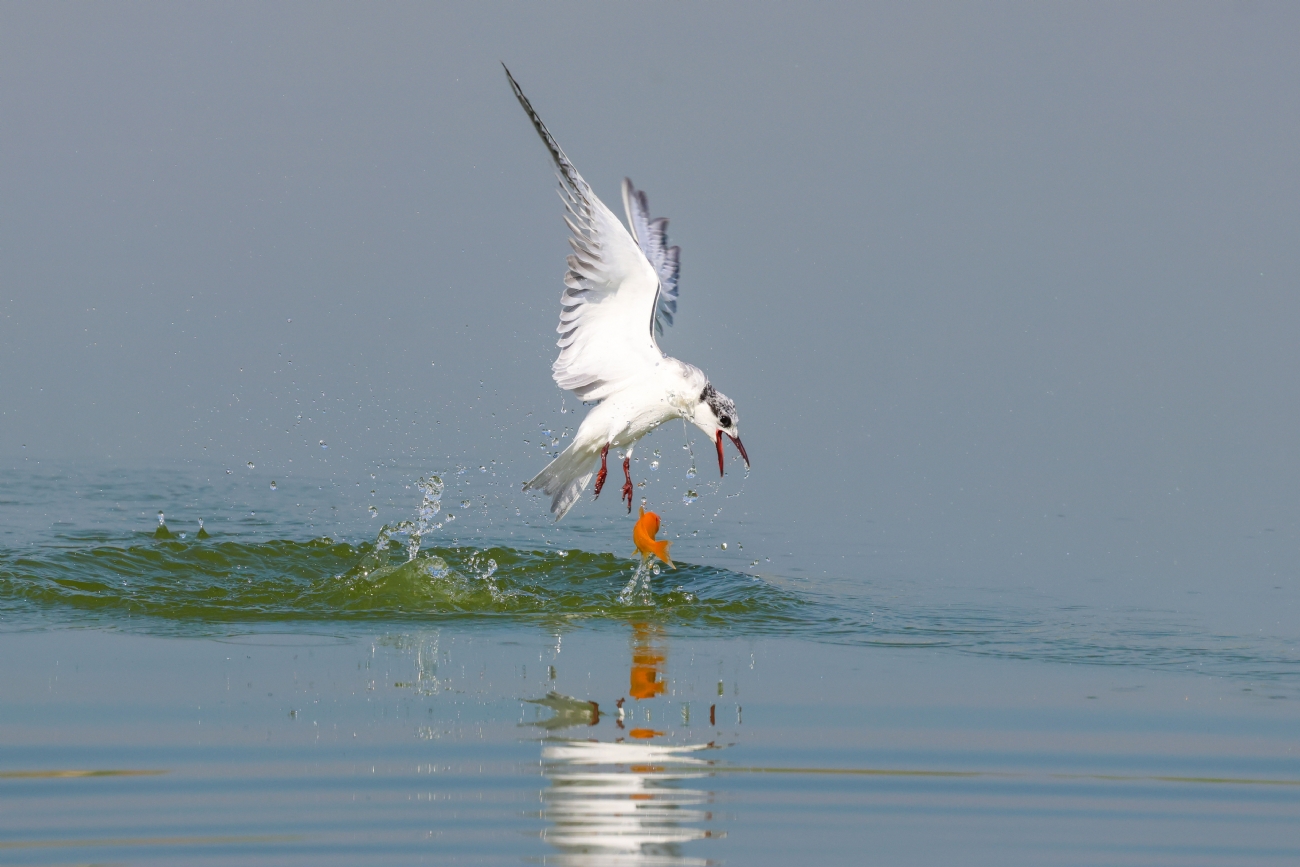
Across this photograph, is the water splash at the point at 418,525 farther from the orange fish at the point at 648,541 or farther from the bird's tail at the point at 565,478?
the orange fish at the point at 648,541

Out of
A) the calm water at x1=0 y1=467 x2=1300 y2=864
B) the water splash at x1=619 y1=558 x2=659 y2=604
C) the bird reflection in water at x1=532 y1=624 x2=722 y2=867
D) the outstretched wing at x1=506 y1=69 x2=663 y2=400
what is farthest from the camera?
the outstretched wing at x1=506 y1=69 x2=663 y2=400

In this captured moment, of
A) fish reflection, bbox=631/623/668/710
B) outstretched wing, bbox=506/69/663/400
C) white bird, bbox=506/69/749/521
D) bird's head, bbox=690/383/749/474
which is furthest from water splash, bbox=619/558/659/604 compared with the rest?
outstretched wing, bbox=506/69/663/400

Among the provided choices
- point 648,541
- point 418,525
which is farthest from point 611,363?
point 418,525

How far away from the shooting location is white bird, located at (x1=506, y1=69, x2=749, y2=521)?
33.6 ft

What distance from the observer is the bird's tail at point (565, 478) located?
10672mm

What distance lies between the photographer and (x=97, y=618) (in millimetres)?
8500

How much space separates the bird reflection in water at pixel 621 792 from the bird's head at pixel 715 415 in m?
4.09

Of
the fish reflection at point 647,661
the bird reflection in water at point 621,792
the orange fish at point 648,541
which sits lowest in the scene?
the bird reflection in water at point 621,792

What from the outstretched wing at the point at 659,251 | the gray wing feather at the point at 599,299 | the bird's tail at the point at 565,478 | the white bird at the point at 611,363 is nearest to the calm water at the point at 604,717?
the bird's tail at the point at 565,478

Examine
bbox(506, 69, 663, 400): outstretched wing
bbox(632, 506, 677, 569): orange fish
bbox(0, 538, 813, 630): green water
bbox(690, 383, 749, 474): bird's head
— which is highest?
bbox(506, 69, 663, 400): outstretched wing

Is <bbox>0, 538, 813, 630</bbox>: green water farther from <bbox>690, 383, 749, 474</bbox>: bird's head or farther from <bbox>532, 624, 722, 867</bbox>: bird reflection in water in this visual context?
<bbox>532, 624, 722, 867</bbox>: bird reflection in water

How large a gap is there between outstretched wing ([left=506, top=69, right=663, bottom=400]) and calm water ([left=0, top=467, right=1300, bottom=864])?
4.10ft

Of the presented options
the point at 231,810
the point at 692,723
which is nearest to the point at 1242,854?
the point at 692,723

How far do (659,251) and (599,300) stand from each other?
178 centimetres
